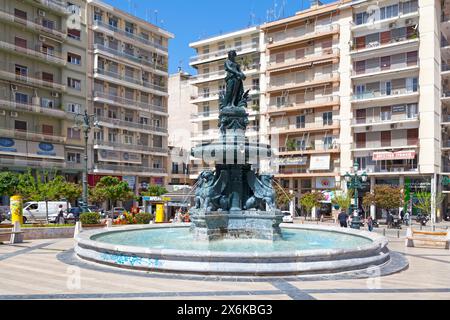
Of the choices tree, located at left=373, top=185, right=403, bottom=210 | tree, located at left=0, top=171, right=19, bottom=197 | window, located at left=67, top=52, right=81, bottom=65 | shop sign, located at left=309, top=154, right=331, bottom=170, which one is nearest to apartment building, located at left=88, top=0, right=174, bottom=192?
window, located at left=67, top=52, right=81, bottom=65

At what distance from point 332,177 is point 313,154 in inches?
125

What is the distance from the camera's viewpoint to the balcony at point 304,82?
4742cm

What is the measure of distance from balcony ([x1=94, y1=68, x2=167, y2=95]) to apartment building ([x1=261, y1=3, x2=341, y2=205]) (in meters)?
13.9

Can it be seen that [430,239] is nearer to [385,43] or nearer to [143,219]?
[143,219]

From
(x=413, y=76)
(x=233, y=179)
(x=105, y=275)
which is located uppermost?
(x=413, y=76)

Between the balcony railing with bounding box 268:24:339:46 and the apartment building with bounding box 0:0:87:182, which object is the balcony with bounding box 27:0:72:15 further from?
the balcony railing with bounding box 268:24:339:46

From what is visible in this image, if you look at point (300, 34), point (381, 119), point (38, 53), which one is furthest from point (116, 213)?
point (300, 34)

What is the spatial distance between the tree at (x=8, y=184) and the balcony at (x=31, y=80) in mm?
10739

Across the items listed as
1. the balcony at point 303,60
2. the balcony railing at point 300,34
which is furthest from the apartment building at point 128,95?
the balcony at point 303,60

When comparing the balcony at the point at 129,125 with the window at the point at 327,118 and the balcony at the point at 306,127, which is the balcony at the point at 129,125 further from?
the window at the point at 327,118

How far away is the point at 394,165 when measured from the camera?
43062mm

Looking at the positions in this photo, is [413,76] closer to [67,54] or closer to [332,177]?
[332,177]
